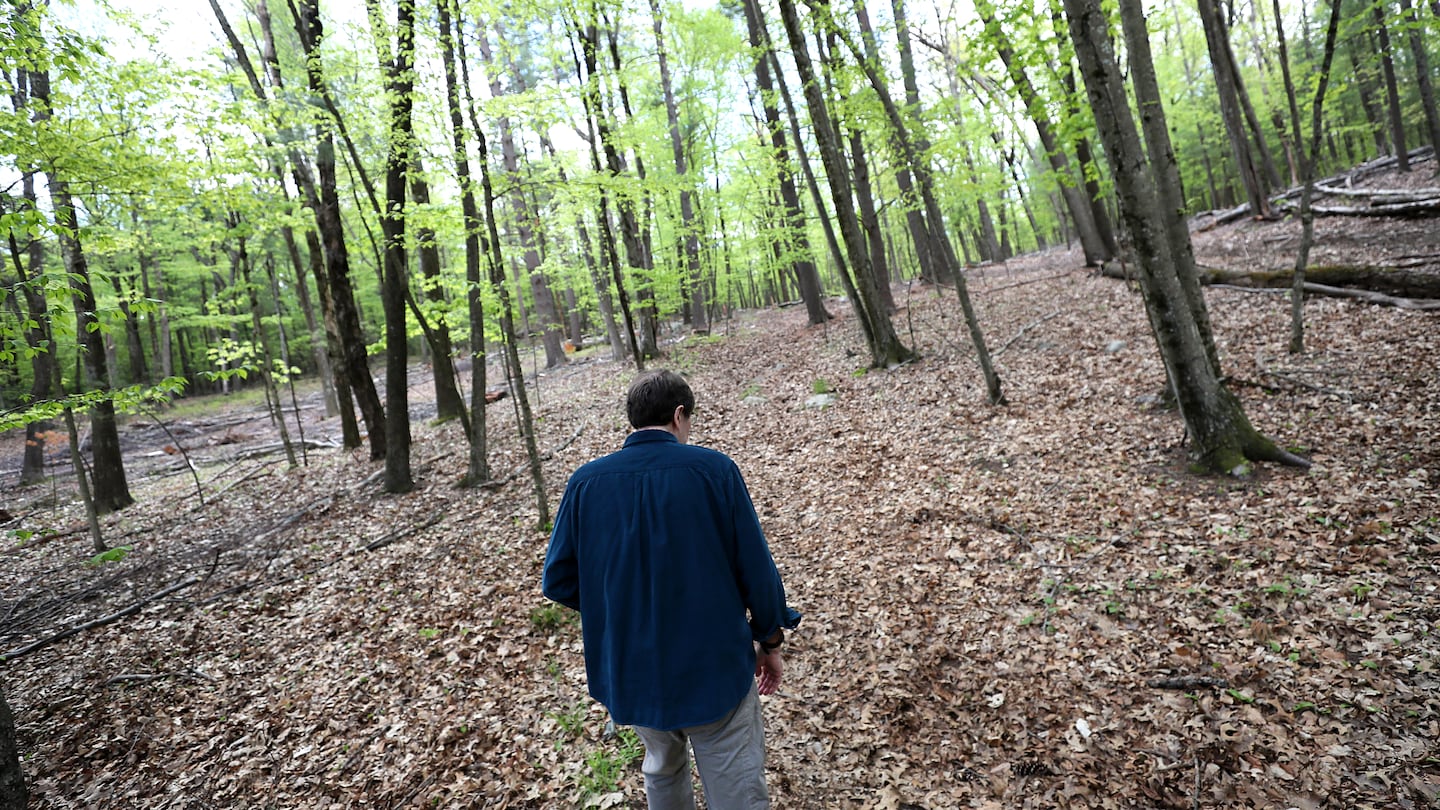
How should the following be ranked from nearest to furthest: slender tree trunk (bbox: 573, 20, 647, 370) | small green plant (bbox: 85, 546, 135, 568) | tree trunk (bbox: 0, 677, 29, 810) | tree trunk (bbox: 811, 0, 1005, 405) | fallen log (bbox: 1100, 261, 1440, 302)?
1. tree trunk (bbox: 0, 677, 29, 810)
2. small green plant (bbox: 85, 546, 135, 568)
3. fallen log (bbox: 1100, 261, 1440, 302)
4. tree trunk (bbox: 811, 0, 1005, 405)
5. slender tree trunk (bbox: 573, 20, 647, 370)

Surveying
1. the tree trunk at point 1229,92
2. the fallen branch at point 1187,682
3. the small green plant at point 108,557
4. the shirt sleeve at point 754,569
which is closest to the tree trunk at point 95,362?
the small green plant at point 108,557

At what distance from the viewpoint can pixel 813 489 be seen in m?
7.44

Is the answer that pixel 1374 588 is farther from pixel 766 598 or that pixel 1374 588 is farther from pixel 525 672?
pixel 525 672

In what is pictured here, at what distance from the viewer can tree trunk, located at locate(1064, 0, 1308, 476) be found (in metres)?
5.10

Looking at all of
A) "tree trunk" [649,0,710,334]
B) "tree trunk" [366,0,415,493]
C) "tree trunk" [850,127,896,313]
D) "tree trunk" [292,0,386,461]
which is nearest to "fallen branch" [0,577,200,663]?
"tree trunk" [366,0,415,493]

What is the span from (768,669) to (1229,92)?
19766mm

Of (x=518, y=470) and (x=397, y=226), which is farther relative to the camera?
(x=518, y=470)

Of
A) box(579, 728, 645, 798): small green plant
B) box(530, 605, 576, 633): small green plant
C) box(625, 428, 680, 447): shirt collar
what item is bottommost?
box(579, 728, 645, 798): small green plant

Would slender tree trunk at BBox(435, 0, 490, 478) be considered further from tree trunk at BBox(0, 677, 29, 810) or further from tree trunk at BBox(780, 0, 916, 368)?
tree trunk at BBox(0, 677, 29, 810)

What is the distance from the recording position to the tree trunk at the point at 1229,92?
13250 mm

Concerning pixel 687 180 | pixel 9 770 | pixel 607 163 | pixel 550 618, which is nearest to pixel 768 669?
pixel 550 618

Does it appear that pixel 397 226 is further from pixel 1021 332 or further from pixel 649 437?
pixel 1021 332

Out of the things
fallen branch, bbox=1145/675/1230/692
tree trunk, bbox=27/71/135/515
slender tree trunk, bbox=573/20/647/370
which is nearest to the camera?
fallen branch, bbox=1145/675/1230/692

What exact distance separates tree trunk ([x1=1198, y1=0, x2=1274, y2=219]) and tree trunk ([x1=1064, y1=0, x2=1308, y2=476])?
1186 centimetres
